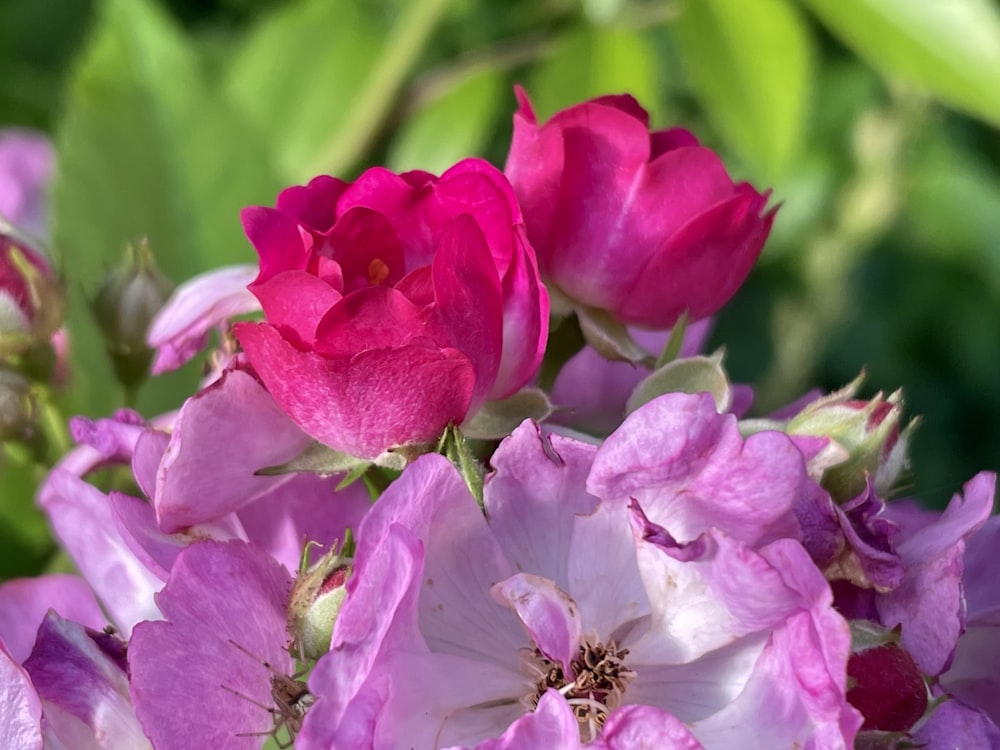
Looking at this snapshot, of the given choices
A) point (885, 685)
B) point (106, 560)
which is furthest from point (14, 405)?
point (885, 685)

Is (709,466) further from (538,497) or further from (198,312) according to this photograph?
(198,312)

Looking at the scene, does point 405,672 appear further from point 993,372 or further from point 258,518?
point 993,372

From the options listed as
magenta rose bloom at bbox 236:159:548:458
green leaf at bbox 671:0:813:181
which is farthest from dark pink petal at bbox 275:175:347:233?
green leaf at bbox 671:0:813:181

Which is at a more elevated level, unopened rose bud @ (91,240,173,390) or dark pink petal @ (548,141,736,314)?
dark pink petal @ (548,141,736,314)

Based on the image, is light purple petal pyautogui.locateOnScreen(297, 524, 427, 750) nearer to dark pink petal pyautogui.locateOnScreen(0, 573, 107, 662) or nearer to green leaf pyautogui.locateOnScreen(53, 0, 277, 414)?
dark pink petal pyautogui.locateOnScreen(0, 573, 107, 662)

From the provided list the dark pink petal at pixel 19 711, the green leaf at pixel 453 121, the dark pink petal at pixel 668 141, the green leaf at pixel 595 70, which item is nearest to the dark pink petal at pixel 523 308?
the dark pink petal at pixel 668 141

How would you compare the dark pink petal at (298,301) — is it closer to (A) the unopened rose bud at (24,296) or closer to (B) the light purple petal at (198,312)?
(B) the light purple petal at (198,312)
